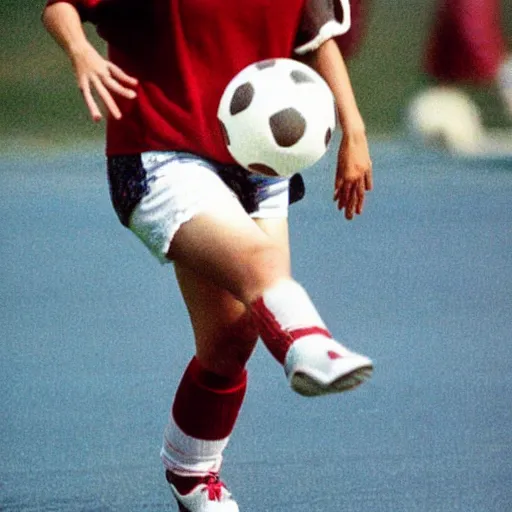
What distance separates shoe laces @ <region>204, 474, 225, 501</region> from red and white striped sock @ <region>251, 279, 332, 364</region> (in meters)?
0.78

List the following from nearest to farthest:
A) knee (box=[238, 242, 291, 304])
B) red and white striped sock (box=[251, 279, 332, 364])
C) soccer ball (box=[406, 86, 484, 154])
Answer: red and white striped sock (box=[251, 279, 332, 364])
knee (box=[238, 242, 291, 304])
soccer ball (box=[406, 86, 484, 154])

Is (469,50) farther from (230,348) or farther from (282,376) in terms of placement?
(230,348)

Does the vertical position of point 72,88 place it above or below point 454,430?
below

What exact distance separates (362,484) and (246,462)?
375 millimetres

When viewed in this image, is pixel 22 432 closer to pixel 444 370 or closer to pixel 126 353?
pixel 126 353

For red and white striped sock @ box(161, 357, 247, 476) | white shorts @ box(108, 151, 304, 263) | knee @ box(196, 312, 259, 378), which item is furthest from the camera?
red and white striped sock @ box(161, 357, 247, 476)

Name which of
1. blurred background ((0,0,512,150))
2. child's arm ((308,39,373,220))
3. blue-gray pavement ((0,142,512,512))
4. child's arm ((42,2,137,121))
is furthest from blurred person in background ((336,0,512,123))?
child's arm ((42,2,137,121))

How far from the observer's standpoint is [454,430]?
461cm

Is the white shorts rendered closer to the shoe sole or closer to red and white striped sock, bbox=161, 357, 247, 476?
red and white striped sock, bbox=161, 357, 247, 476

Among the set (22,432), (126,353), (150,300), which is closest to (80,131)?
(150,300)

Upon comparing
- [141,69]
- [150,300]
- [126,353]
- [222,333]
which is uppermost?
[141,69]

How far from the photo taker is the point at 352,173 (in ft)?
11.7

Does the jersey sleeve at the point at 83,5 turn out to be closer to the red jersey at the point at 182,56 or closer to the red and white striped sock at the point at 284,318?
the red jersey at the point at 182,56

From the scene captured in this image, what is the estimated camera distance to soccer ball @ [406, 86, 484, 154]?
1178 cm
